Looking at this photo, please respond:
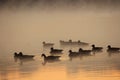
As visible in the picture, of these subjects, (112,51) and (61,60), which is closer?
(61,60)

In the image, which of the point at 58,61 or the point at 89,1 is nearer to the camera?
the point at 58,61

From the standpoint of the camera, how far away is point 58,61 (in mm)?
20828

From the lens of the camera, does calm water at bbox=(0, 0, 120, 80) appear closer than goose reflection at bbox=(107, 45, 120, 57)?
Yes

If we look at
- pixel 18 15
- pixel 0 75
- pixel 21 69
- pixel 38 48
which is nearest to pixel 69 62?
pixel 21 69

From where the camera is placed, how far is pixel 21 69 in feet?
63.5

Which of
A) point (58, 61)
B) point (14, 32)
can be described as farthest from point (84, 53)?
point (14, 32)

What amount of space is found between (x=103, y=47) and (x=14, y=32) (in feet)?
45.0

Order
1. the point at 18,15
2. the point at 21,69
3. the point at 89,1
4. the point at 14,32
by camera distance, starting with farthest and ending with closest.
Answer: the point at 18,15 → the point at 89,1 → the point at 14,32 → the point at 21,69

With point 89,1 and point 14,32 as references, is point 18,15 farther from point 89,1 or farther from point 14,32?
point 14,32

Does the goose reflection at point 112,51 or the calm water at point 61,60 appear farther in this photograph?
the goose reflection at point 112,51

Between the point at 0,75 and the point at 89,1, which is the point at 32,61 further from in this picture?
the point at 89,1

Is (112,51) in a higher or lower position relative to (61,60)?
higher

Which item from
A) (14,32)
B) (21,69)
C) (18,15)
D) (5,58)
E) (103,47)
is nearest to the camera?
(21,69)

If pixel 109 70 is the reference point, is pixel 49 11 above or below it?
above
